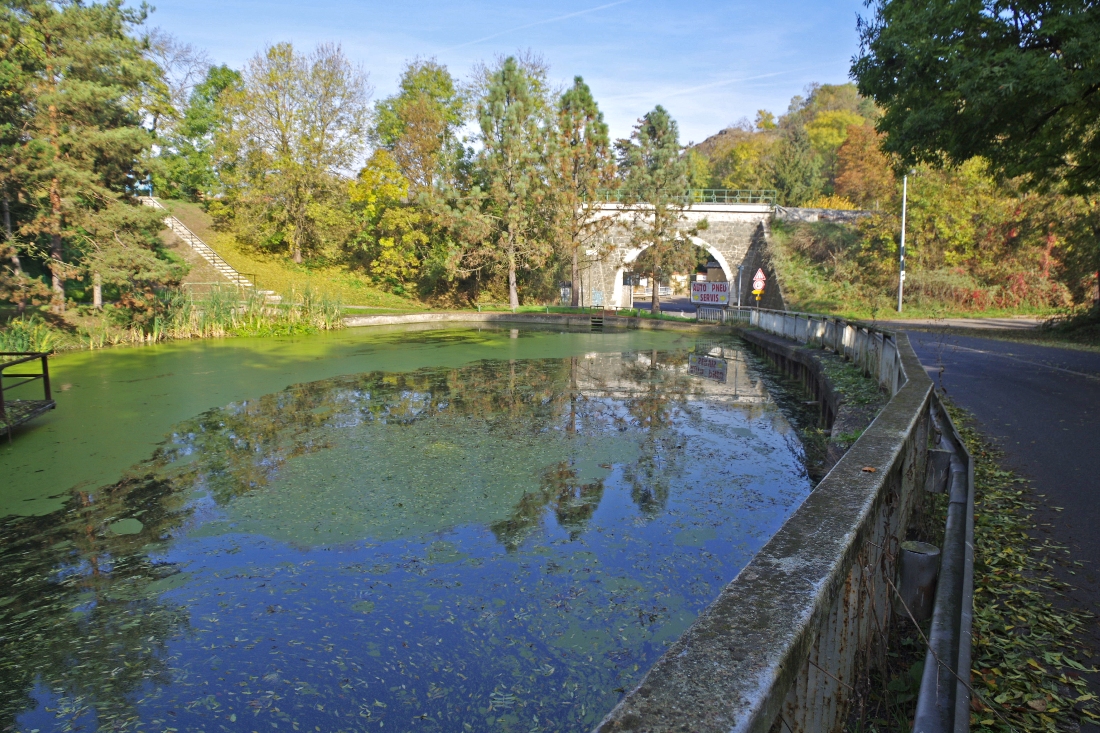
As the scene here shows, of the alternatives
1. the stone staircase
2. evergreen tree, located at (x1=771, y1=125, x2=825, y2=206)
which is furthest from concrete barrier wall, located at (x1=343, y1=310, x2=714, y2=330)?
evergreen tree, located at (x1=771, y1=125, x2=825, y2=206)

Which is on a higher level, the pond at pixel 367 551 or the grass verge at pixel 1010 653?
the grass verge at pixel 1010 653

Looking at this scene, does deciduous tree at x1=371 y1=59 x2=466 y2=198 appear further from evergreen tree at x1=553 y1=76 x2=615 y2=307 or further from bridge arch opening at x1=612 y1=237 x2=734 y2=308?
bridge arch opening at x1=612 y1=237 x2=734 y2=308

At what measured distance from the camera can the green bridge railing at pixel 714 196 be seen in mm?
26866

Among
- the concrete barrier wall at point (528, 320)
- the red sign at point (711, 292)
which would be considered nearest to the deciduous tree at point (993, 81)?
the concrete barrier wall at point (528, 320)

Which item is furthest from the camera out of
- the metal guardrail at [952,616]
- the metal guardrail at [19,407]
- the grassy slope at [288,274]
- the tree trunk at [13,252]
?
the grassy slope at [288,274]

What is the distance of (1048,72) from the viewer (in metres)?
7.97

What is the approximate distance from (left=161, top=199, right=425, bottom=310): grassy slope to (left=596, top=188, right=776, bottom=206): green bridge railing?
984 cm

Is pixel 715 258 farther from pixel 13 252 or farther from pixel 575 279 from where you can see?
pixel 13 252

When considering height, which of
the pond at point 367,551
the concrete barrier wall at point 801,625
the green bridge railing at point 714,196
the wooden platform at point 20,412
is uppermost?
the green bridge railing at point 714,196

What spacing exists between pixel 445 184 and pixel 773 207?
16605 mm

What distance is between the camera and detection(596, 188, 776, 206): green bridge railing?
26866 mm

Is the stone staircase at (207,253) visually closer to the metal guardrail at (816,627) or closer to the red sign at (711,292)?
the red sign at (711,292)

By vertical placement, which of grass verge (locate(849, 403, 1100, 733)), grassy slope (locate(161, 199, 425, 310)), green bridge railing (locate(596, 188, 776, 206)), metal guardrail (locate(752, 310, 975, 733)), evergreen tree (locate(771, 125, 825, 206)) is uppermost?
evergreen tree (locate(771, 125, 825, 206))

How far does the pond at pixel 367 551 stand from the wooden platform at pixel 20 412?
21 centimetres
